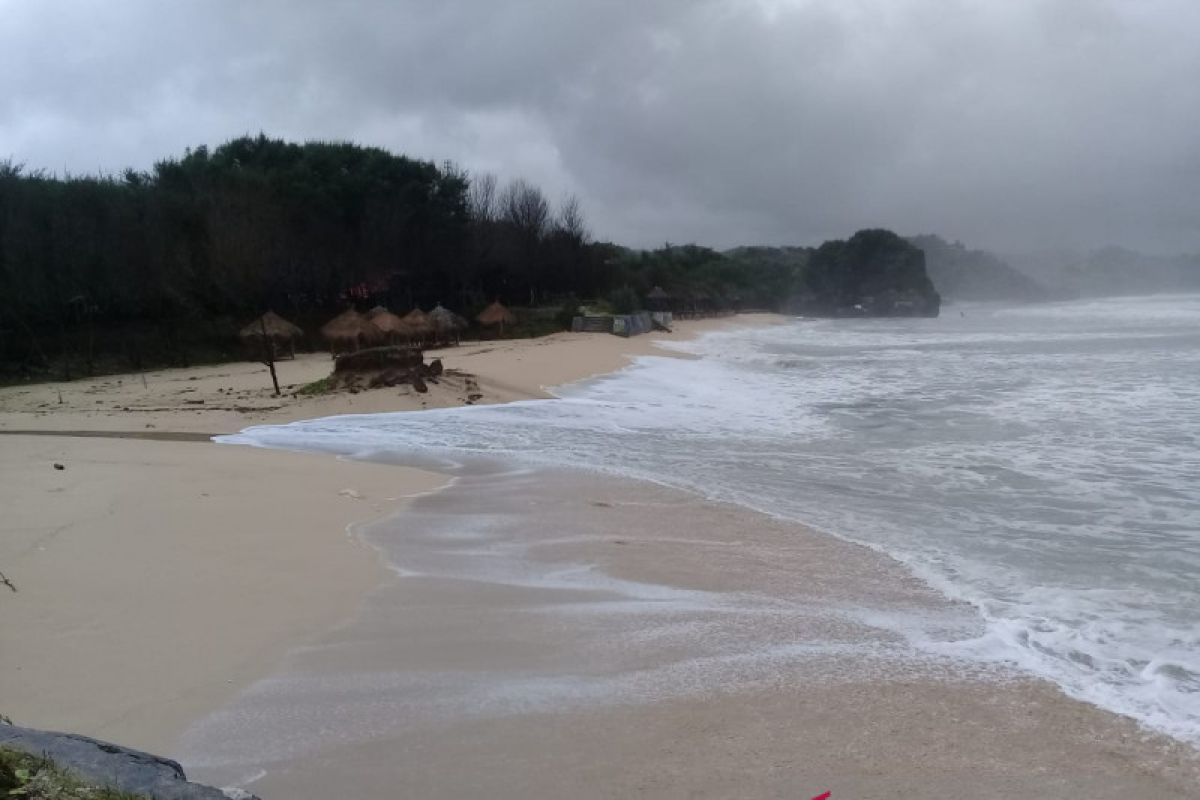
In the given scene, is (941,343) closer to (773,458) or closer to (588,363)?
(588,363)

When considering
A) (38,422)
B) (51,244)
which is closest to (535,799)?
(38,422)

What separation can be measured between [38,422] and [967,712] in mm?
14631

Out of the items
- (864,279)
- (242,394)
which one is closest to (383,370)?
(242,394)

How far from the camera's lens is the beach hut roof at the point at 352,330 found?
2933 cm

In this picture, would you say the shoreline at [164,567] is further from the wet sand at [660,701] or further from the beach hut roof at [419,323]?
the beach hut roof at [419,323]

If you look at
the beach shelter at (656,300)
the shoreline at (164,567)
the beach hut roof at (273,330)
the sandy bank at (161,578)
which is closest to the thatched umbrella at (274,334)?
the beach hut roof at (273,330)

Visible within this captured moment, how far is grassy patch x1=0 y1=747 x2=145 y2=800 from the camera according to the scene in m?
1.92

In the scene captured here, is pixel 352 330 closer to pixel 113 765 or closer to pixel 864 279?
pixel 113 765

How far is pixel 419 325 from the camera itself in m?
31.9

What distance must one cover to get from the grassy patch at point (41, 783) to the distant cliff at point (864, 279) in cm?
8944

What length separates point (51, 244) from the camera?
2853cm

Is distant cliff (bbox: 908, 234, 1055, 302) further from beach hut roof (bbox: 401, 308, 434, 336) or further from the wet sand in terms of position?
the wet sand

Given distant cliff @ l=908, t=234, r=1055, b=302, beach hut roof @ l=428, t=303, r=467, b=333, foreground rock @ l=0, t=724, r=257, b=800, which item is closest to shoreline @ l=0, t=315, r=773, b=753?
foreground rock @ l=0, t=724, r=257, b=800

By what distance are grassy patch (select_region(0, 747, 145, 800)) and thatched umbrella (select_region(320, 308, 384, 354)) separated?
27336 millimetres
